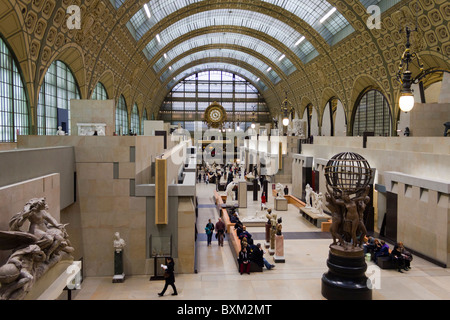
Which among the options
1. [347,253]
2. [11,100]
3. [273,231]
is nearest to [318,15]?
[273,231]

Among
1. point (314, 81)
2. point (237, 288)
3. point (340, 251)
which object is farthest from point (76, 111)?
point (314, 81)

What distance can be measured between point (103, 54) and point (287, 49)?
830 inches

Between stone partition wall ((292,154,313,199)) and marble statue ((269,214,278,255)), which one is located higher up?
stone partition wall ((292,154,313,199))

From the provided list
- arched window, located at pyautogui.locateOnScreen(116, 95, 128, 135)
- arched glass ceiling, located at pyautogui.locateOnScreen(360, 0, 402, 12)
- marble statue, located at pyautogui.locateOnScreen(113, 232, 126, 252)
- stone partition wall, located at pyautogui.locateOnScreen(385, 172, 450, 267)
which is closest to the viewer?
marble statue, located at pyautogui.locateOnScreen(113, 232, 126, 252)

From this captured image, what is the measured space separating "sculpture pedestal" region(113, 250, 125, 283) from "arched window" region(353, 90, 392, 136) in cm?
2341

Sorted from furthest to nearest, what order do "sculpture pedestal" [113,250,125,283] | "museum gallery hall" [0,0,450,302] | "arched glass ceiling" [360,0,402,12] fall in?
"arched glass ceiling" [360,0,402,12]
"sculpture pedestal" [113,250,125,283]
"museum gallery hall" [0,0,450,302]

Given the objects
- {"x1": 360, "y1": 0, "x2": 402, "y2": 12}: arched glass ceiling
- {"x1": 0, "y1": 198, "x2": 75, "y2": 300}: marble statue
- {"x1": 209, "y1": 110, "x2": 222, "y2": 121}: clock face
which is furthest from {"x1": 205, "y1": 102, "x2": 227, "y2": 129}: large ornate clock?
{"x1": 0, "y1": 198, "x2": 75, "y2": 300}: marble statue

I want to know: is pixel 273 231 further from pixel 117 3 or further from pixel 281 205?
pixel 117 3

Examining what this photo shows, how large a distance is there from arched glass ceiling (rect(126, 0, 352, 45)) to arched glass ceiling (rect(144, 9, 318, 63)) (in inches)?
180

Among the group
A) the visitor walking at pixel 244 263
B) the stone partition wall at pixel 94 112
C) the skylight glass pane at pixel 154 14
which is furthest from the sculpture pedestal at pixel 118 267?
the skylight glass pane at pixel 154 14

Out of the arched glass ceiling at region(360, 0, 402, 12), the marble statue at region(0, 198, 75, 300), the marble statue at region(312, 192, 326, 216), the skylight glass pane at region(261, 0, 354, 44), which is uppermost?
the skylight glass pane at region(261, 0, 354, 44)

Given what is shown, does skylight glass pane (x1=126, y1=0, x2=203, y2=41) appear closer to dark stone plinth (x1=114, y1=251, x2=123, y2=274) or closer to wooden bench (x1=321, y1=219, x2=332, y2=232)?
wooden bench (x1=321, y1=219, x2=332, y2=232)

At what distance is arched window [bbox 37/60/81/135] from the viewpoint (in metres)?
19.7

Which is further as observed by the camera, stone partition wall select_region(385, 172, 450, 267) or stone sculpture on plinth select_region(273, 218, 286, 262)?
stone sculpture on plinth select_region(273, 218, 286, 262)
